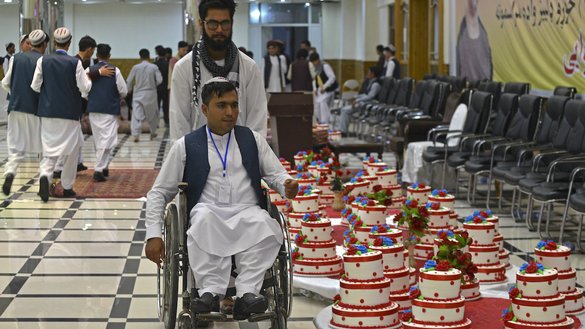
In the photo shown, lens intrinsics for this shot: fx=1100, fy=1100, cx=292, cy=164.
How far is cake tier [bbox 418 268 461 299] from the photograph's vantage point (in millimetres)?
4551

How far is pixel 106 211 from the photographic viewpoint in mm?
9344

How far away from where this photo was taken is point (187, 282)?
4594 millimetres

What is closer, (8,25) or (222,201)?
(222,201)

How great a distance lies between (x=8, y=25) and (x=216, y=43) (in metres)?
9.72

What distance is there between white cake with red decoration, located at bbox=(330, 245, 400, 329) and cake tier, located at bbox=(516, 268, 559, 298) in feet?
1.91

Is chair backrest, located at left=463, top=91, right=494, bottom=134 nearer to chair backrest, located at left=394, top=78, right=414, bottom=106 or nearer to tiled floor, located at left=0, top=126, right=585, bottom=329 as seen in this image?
tiled floor, located at left=0, top=126, right=585, bottom=329

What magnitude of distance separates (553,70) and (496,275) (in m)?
6.12

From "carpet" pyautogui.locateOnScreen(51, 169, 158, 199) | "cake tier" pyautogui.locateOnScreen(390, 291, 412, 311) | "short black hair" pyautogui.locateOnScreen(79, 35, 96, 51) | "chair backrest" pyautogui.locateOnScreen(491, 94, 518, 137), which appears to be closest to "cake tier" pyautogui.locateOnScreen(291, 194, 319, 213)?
"cake tier" pyautogui.locateOnScreen(390, 291, 412, 311)

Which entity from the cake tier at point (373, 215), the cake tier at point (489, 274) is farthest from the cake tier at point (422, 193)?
the cake tier at point (489, 274)

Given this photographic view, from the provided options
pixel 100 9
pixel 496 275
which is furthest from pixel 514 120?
pixel 100 9

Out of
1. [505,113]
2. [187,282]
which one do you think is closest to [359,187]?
[505,113]

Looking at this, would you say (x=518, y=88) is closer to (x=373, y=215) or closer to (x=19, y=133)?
(x=19, y=133)

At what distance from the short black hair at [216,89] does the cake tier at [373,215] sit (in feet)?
6.68

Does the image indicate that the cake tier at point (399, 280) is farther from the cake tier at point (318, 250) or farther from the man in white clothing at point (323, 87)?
the man in white clothing at point (323, 87)
